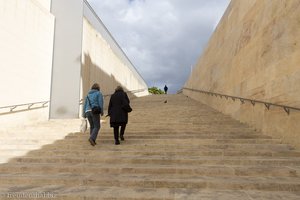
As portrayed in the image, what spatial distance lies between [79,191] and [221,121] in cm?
587

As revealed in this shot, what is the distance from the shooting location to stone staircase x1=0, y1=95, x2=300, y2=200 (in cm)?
446

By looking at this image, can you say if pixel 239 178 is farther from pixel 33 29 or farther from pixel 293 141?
pixel 33 29

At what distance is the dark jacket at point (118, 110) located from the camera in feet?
23.7

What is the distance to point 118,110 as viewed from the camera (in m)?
7.36

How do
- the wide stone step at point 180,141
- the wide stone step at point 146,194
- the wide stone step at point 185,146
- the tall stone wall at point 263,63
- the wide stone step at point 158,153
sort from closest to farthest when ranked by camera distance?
1. the wide stone step at point 146,194
2. the wide stone step at point 158,153
3. the wide stone step at point 185,146
4. the tall stone wall at point 263,63
5. the wide stone step at point 180,141

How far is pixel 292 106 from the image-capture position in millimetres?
6391

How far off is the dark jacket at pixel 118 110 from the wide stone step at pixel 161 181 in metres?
2.14

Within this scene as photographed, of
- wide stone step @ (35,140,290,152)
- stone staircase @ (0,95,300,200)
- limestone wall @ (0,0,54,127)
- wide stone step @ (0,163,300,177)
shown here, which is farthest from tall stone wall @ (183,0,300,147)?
limestone wall @ (0,0,54,127)

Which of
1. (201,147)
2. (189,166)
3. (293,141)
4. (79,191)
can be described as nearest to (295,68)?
(293,141)

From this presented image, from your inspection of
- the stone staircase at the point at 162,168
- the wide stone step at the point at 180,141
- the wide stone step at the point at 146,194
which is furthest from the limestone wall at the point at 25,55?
the wide stone step at the point at 146,194

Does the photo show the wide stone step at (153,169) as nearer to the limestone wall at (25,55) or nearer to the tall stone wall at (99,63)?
the limestone wall at (25,55)

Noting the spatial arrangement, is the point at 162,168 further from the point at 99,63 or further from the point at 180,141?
the point at 99,63

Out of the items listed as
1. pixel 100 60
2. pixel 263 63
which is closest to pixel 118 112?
pixel 263 63

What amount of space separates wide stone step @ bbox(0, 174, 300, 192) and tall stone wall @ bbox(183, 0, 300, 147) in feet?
6.28
